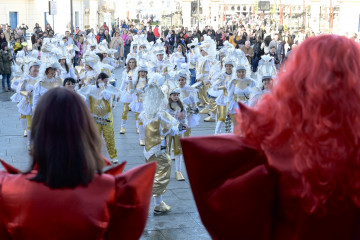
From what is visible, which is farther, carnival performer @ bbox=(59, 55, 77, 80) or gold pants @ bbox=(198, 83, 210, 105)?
gold pants @ bbox=(198, 83, 210, 105)

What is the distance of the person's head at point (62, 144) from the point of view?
2.57 m

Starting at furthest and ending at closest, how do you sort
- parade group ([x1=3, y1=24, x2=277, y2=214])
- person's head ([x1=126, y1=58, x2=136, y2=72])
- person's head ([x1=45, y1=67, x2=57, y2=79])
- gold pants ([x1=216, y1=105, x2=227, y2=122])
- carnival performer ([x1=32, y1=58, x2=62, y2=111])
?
1. person's head ([x1=126, y1=58, x2=136, y2=72])
2. gold pants ([x1=216, y1=105, x2=227, y2=122])
3. person's head ([x1=45, y1=67, x2=57, y2=79])
4. carnival performer ([x1=32, y1=58, x2=62, y2=111])
5. parade group ([x1=3, y1=24, x2=277, y2=214])

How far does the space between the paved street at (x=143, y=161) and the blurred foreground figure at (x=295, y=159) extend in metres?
0.99

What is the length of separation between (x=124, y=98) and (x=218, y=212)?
9.59 meters

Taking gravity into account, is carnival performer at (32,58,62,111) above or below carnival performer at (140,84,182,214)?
above

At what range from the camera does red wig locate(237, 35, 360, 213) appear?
95.8 inches

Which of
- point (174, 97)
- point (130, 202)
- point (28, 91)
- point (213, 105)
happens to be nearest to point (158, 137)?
point (174, 97)

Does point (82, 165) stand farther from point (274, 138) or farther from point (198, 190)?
point (274, 138)

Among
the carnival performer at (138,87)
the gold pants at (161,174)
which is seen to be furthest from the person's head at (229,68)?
the gold pants at (161,174)

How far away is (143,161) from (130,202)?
6887 millimetres

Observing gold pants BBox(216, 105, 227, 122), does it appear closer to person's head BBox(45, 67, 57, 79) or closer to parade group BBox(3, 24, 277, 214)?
parade group BBox(3, 24, 277, 214)

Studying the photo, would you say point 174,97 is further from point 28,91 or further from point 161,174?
point 28,91

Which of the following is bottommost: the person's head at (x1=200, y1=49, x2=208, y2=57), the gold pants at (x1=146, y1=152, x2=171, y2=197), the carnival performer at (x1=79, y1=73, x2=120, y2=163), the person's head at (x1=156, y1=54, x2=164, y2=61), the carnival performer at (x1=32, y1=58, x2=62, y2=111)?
the gold pants at (x1=146, y1=152, x2=171, y2=197)

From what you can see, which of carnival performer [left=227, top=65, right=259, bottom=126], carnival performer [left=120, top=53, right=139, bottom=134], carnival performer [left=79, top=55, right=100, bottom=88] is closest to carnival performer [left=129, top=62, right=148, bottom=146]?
carnival performer [left=120, top=53, right=139, bottom=134]
